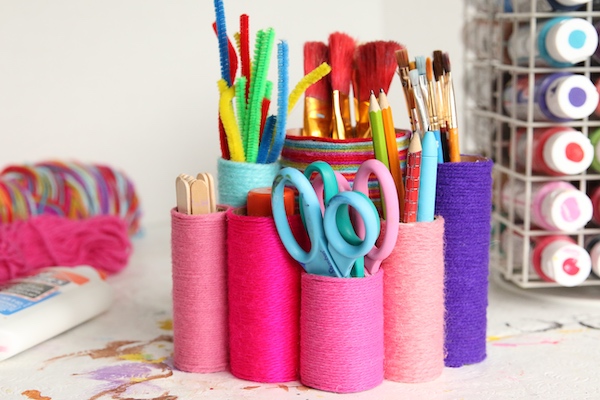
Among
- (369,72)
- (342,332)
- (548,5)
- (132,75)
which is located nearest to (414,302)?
(342,332)

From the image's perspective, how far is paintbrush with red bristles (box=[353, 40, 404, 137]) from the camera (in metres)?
0.57

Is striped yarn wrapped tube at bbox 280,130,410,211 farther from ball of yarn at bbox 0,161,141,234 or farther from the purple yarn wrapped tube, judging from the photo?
ball of yarn at bbox 0,161,141,234

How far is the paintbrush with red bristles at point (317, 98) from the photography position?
1.96 ft

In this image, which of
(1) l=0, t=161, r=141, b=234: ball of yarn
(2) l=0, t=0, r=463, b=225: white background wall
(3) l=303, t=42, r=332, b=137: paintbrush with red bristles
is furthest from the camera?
(2) l=0, t=0, r=463, b=225: white background wall

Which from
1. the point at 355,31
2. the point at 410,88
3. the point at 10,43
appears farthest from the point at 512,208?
the point at 10,43

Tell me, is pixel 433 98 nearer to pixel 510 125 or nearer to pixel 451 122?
pixel 451 122

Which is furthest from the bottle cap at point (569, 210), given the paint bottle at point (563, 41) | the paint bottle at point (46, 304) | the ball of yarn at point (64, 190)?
the ball of yarn at point (64, 190)

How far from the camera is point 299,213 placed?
54 centimetres

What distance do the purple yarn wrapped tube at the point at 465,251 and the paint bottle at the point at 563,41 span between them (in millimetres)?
132

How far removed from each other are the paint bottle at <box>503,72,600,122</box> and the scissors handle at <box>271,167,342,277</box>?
0.24m

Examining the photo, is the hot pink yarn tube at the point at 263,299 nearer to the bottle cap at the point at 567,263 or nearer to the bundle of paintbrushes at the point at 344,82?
the bundle of paintbrushes at the point at 344,82

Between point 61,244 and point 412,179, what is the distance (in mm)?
407

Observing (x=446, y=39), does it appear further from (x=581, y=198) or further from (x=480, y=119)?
(x=581, y=198)

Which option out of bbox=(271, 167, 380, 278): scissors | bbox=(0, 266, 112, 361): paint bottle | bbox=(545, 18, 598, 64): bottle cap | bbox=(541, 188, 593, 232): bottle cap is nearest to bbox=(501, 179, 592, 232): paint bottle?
bbox=(541, 188, 593, 232): bottle cap
